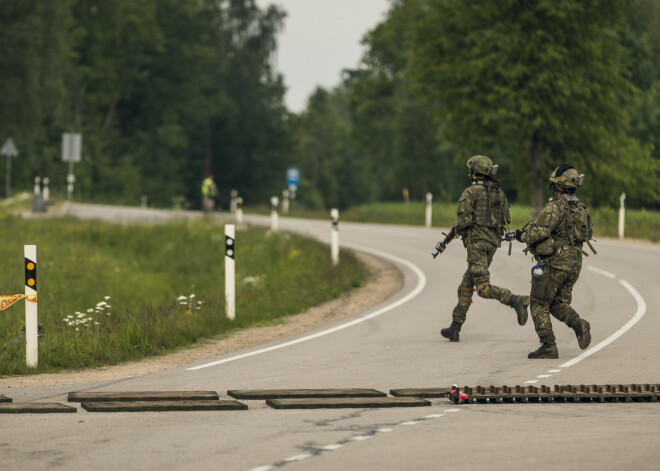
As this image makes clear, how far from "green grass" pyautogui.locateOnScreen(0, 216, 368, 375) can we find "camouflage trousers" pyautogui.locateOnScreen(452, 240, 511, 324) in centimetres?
321

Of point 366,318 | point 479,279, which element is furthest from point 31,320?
point 366,318

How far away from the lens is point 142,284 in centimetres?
2530

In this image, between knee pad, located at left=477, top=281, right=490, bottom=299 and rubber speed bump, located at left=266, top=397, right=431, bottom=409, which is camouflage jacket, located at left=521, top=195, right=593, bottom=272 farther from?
rubber speed bump, located at left=266, top=397, right=431, bottom=409

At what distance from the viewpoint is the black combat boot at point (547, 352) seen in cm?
1168

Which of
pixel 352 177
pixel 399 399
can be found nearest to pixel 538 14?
pixel 399 399

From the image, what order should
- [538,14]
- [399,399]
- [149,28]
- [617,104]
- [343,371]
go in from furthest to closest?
[149,28] < [617,104] < [538,14] < [343,371] < [399,399]

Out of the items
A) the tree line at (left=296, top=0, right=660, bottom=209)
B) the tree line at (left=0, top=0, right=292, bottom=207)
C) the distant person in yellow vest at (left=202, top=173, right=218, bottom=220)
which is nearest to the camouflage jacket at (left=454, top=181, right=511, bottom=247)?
the distant person in yellow vest at (left=202, top=173, right=218, bottom=220)

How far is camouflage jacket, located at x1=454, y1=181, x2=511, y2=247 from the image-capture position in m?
12.8

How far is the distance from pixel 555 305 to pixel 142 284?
1496 centimetres

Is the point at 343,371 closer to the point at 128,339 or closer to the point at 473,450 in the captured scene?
the point at 128,339

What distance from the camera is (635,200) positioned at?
2381 inches

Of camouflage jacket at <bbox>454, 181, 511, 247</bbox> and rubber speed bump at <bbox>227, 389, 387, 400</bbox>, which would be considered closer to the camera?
rubber speed bump at <bbox>227, 389, 387, 400</bbox>

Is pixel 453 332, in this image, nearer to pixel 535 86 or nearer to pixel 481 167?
pixel 481 167

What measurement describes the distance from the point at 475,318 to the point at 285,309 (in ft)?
9.36
